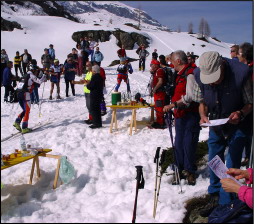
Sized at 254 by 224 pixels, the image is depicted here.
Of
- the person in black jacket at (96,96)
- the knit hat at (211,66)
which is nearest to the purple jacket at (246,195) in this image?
the knit hat at (211,66)

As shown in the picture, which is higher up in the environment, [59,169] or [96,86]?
[96,86]

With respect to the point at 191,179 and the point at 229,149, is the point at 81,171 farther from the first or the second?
the point at 229,149

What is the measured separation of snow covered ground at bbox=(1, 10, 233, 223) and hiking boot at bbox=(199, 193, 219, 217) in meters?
0.19

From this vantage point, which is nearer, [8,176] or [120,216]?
[120,216]

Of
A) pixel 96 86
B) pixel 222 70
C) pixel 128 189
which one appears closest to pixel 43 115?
pixel 96 86

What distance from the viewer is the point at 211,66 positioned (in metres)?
2.85

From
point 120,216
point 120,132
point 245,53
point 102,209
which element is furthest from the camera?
point 120,132

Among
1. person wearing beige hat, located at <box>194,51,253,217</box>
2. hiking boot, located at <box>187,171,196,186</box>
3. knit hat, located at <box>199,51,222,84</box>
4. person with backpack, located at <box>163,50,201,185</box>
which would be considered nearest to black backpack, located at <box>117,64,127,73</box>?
person with backpack, located at <box>163,50,201,185</box>

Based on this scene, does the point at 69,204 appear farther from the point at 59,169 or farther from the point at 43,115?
the point at 43,115

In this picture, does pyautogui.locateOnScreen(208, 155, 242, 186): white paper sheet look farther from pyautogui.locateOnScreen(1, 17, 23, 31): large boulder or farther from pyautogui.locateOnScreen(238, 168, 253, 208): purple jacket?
pyautogui.locateOnScreen(1, 17, 23, 31): large boulder

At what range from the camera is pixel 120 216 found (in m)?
2.63

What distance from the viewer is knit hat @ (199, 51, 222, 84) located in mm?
2838

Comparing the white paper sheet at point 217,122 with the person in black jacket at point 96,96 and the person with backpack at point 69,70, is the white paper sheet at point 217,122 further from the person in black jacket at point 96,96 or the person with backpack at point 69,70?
the person in black jacket at point 96,96

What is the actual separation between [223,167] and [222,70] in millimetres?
863
